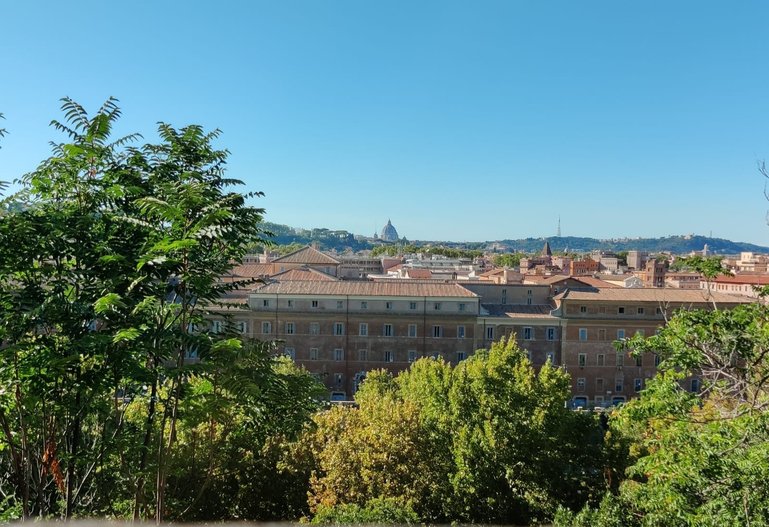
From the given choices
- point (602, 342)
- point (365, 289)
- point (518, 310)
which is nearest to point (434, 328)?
point (365, 289)

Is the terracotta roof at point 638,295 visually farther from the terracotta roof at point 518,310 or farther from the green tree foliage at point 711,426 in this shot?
the green tree foliage at point 711,426

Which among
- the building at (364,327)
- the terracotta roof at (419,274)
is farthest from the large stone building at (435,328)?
the terracotta roof at (419,274)

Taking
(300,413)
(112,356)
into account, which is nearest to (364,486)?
(300,413)

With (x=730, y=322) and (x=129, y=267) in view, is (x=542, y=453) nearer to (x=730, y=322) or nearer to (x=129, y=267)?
(x=730, y=322)

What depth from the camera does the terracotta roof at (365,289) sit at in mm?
42375

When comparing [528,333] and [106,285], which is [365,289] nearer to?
[528,333]

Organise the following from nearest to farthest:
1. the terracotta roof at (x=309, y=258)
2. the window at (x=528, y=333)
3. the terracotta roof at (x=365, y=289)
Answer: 1. the terracotta roof at (x=365, y=289)
2. the window at (x=528, y=333)
3. the terracotta roof at (x=309, y=258)

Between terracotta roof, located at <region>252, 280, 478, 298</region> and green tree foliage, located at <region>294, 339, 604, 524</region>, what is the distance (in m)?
23.7

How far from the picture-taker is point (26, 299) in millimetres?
6055

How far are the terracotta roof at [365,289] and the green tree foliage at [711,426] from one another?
105ft

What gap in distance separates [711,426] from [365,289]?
35449mm

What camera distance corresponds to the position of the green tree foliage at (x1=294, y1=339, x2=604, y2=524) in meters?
15.6

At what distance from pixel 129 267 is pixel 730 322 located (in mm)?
9341

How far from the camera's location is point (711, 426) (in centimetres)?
806
